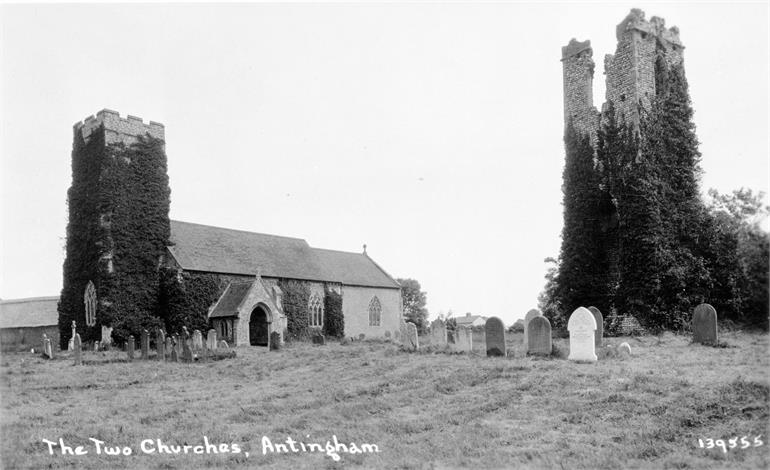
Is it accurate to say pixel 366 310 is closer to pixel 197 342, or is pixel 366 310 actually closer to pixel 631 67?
pixel 197 342

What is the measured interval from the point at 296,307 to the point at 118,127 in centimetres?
1392

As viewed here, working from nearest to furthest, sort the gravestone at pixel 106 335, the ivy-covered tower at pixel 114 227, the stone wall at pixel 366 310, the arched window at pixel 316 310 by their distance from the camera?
the gravestone at pixel 106 335 < the ivy-covered tower at pixel 114 227 < the arched window at pixel 316 310 < the stone wall at pixel 366 310

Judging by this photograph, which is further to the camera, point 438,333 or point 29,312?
point 29,312

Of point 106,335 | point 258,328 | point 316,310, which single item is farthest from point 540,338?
point 316,310

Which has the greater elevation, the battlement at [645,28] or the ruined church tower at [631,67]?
the battlement at [645,28]

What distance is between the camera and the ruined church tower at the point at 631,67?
2641 cm

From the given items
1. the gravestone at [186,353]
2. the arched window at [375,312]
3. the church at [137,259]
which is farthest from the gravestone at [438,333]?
the arched window at [375,312]

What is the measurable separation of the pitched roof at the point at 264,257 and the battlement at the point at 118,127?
5350mm

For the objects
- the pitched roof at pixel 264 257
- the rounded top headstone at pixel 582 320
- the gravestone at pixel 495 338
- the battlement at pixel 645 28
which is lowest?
the gravestone at pixel 495 338

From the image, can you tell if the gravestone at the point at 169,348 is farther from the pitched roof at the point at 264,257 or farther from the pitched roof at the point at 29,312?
the pitched roof at the point at 29,312

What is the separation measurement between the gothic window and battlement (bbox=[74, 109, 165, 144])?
7.46 metres

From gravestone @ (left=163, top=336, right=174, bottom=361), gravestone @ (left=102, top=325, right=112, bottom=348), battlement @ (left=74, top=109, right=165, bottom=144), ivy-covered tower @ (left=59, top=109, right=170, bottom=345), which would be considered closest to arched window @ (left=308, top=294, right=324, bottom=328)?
ivy-covered tower @ (left=59, top=109, right=170, bottom=345)

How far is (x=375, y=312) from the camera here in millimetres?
44750

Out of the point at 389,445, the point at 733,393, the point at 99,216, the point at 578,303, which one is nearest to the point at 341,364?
the point at 389,445
